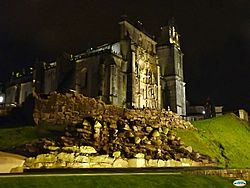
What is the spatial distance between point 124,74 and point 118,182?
51431 millimetres

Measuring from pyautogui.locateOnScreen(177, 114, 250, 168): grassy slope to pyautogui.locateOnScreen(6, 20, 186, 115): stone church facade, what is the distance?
1910cm

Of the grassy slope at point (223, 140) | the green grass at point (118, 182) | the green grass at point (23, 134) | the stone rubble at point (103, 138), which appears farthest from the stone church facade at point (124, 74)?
the green grass at point (118, 182)

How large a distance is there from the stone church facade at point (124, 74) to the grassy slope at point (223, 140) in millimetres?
19104

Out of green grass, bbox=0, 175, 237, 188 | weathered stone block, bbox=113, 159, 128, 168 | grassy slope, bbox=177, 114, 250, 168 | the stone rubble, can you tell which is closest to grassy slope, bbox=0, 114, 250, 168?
grassy slope, bbox=177, 114, 250, 168

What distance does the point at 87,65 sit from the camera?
67.1 metres

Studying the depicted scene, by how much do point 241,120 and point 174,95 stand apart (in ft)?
82.4

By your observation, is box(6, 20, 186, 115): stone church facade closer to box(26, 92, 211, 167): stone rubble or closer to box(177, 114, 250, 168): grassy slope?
box(177, 114, 250, 168): grassy slope

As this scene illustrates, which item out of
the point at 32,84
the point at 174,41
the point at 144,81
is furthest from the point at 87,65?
the point at 174,41

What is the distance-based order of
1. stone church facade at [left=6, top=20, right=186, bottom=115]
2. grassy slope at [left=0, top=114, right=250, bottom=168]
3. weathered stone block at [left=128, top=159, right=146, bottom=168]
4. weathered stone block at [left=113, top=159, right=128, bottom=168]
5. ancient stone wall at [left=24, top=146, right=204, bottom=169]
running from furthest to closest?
stone church facade at [left=6, top=20, right=186, bottom=115] → grassy slope at [left=0, top=114, right=250, bottom=168] → weathered stone block at [left=128, top=159, right=146, bottom=168] → weathered stone block at [left=113, top=159, right=128, bottom=168] → ancient stone wall at [left=24, top=146, right=204, bottom=169]

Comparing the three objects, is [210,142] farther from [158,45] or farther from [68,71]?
[158,45]

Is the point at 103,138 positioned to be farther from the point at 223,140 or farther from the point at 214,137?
the point at 223,140

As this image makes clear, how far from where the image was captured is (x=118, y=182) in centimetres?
1543

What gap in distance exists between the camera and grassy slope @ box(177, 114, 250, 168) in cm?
3875

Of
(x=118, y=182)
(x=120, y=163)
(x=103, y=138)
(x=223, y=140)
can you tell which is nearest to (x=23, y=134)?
(x=103, y=138)
